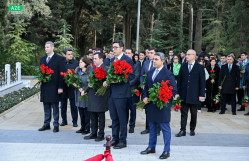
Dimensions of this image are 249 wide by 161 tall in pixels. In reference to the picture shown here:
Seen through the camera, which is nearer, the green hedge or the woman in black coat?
the green hedge

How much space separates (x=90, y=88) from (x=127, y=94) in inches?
43.2

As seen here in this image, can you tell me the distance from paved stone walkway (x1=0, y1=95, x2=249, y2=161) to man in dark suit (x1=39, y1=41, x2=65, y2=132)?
0.42 meters

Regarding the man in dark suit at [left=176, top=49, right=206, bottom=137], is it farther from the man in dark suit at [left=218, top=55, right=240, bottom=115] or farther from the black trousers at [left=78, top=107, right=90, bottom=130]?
the man in dark suit at [left=218, top=55, right=240, bottom=115]

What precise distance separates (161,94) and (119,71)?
106 cm

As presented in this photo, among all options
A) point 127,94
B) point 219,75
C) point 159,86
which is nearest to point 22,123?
point 127,94

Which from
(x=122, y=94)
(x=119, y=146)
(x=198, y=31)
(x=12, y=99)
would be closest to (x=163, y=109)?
(x=122, y=94)

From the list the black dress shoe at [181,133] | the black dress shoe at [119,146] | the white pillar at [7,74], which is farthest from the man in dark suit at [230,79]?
the white pillar at [7,74]

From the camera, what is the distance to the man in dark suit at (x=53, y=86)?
919cm

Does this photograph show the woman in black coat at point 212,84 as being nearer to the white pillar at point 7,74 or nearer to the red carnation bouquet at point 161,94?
the red carnation bouquet at point 161,94

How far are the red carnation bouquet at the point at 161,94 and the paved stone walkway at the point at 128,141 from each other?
1.14 m

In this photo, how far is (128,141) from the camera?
329 inches

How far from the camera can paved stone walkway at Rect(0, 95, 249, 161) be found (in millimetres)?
7023

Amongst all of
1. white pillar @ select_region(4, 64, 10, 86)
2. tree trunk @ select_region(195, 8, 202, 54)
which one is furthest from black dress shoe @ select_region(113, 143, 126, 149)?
tree trunk @ select_region(195, 8, 202, 54)

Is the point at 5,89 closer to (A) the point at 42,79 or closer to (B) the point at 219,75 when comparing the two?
(A) the point at 42,79
